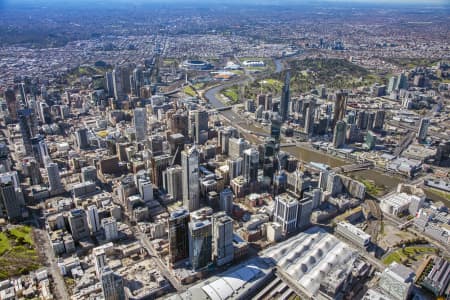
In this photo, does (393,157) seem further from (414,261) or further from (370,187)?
(414,261)

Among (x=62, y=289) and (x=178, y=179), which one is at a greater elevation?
(x=178, y=179)

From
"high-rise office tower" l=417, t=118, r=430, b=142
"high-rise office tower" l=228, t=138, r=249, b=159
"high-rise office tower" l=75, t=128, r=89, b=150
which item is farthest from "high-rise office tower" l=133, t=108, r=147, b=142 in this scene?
"high-rise office tower" l=417, t=118, r=430, b=142

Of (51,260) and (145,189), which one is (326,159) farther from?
(51,260)

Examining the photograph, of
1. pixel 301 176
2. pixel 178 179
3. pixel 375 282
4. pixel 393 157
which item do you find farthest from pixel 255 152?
pixel 393 157

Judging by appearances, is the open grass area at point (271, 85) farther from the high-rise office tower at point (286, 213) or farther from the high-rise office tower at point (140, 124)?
the high-rise office tower at point (286, 213)

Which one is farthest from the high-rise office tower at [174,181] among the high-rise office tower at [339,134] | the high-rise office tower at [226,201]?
the high-rise office tower at [339,134]
